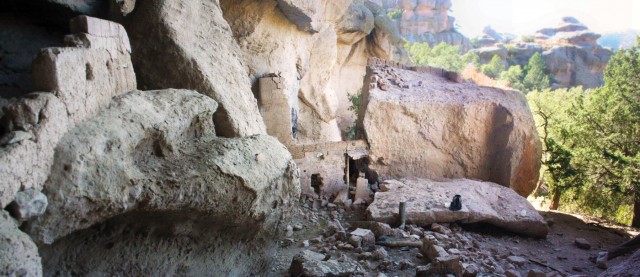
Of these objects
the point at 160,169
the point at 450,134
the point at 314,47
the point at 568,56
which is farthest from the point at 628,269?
the point at 568,56

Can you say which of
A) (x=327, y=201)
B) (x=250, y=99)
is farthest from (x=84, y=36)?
(x=327, y=201)

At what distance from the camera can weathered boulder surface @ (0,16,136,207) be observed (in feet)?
7.47

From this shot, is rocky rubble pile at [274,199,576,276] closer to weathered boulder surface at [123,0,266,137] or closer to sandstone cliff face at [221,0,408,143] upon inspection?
weathered boulder surface at [123,0,266,137]

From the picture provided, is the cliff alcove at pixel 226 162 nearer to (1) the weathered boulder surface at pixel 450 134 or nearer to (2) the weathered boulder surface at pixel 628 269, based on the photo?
(1) the weathered boulder surface at pixel 450 134

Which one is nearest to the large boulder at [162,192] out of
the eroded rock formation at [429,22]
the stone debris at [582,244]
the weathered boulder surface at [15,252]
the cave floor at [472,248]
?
the weathered boulder surface at [15,252]

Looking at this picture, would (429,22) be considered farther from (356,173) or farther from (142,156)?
(142,156)

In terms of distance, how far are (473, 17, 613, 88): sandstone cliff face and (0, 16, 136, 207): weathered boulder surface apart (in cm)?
2527

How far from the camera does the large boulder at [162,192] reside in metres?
2.60

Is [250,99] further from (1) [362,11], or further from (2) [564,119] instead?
(1) [362,11]

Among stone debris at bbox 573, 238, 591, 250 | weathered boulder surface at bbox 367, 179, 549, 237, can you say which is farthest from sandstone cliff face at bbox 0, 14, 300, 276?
stone debris at bbox 573, 238, 591, 250

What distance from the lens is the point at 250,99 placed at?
15.9 feet

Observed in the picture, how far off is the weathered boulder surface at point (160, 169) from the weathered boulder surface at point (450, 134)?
420 centimetres

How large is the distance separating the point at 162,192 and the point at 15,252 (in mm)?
1101

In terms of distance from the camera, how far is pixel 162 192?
310 centimetres
